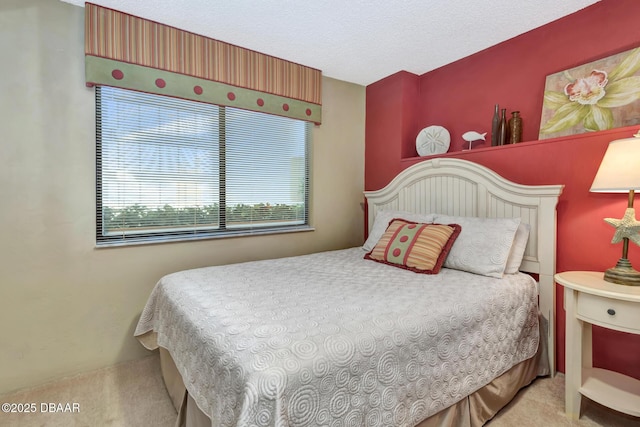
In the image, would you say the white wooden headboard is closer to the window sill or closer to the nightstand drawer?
the nightstand drawer

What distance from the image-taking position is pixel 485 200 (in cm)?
230

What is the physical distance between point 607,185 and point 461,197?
0.95m

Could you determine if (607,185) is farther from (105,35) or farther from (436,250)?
(105,35)

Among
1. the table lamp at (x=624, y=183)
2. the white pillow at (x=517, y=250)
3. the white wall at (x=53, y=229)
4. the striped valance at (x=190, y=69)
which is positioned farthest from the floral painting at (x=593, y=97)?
the white wall at (x=53, y=229)

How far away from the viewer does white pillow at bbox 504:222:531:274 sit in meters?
1.97

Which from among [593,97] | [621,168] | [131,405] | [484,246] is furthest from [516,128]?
[131,405]

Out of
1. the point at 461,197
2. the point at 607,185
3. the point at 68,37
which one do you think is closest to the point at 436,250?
the point at 461,197

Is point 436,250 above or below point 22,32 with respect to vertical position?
below

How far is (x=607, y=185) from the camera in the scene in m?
1.55

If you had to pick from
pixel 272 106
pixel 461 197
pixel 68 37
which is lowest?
pixel 461 197

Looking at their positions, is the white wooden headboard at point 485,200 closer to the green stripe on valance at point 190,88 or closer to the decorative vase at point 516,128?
the decorative vase at point 516,128

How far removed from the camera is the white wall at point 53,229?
1846mm

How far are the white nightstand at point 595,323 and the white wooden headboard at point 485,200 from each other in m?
0.26

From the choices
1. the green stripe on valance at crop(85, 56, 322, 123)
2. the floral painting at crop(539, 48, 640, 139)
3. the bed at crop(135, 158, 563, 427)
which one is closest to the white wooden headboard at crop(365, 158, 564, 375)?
the bed at crop(135, 158, 563, 427)
